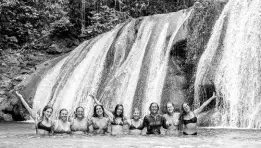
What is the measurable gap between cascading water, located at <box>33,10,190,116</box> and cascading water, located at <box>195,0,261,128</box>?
159cm

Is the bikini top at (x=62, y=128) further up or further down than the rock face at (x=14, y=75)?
further down

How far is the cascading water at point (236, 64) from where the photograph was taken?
33.4 ft

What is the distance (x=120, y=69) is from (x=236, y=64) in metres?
5.07

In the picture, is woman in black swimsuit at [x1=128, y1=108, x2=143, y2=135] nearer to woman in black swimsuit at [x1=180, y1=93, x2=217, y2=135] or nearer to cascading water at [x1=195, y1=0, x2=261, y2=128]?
woman in black swimsuit at [x1=180, y1=93, x2=217, y2=135]

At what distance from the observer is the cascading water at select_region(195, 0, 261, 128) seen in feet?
33.4

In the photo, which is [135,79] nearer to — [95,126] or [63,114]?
[95,126]

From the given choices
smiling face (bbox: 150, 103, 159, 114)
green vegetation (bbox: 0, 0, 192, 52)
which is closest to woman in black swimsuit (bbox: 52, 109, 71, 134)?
smiling face (bbox: 150, 103, 159, 114)

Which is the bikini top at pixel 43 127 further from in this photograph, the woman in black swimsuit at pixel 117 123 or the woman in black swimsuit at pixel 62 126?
the woman in black swimsuit at pixel 117 123

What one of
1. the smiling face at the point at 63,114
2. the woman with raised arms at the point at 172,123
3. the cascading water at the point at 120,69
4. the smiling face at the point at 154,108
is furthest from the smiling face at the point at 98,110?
the cascading water at the point at 120,69

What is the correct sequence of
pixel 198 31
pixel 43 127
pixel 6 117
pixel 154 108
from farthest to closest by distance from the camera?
pixel 6 117 < pixel 198 31 < pixel 43 127 < pixel 154 108

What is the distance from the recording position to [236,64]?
11289 millimetres

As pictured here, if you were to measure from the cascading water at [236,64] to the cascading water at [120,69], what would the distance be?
1591 millimetres

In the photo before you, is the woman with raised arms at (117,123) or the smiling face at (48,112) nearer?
the smiling face at (48,112)

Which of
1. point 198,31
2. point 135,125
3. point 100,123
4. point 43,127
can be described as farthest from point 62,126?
point 198,31
